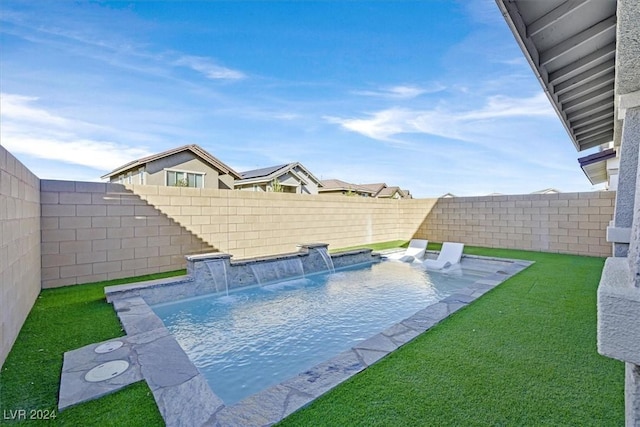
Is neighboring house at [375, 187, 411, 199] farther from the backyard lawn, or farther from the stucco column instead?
the stucco column

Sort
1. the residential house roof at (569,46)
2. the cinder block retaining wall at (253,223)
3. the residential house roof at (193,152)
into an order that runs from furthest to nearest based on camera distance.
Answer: the residential house roof at (193,152), the cinder block retaining wall at (253,223), the residential house roof at (569,46)

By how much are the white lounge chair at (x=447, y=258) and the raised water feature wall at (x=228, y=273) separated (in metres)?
2.31

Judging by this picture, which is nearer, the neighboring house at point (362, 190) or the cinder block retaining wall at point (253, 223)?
the cinder block retaining wall at point (253, 223)

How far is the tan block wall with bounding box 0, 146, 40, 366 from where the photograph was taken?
298cm

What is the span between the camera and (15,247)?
11.5 ft

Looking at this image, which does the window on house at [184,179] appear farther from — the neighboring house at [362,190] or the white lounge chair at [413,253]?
the neighboring house at [362,190]

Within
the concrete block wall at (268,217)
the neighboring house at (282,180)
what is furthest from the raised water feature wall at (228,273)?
the neighboring house at (282,180)

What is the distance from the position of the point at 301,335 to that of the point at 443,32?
10.4m

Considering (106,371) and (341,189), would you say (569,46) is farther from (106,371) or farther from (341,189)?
(341,189)

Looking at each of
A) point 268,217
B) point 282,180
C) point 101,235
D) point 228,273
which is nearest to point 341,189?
point 282,180

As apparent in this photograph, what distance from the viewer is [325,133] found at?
Answer: 20.2 meters

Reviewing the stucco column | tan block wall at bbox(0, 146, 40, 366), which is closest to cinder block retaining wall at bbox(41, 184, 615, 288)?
tan block wall at bbox(0, 146, 40, 366)

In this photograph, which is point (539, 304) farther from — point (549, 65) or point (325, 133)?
point (325, 133)

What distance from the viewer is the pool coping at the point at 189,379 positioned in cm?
222
